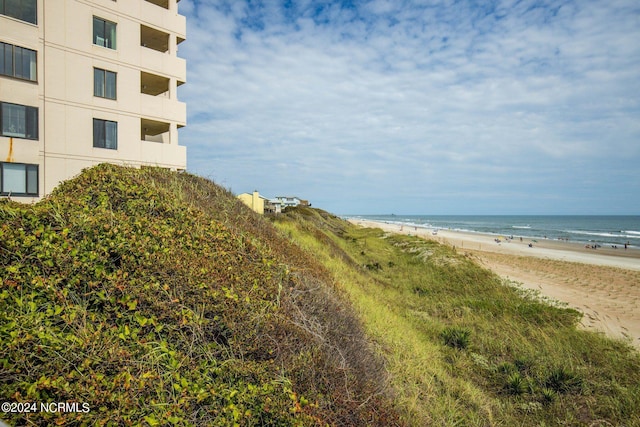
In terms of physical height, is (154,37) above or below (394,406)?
above

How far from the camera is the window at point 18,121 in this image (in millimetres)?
15211

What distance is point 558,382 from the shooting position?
6707 millimetres

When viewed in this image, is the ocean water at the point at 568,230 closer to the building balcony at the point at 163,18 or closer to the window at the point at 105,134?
the building balcony at the point at 163,18

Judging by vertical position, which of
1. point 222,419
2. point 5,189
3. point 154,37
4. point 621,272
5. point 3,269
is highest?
point 154,37

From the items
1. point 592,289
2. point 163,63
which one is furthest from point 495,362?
point 163,63

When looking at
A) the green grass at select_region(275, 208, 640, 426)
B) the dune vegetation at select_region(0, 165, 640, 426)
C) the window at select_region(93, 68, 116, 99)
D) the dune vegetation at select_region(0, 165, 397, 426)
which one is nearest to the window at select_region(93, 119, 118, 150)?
the window at select_region(93, 68, 116, 99)

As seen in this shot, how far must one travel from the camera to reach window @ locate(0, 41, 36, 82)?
50.0ft

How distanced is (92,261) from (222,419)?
2382mm

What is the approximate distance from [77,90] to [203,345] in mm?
18554

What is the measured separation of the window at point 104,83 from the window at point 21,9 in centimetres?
304

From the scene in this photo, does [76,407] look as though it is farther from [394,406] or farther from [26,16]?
[26,16]

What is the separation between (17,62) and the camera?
51.0ft

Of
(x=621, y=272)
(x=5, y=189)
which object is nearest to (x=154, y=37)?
(x=5, y=189)

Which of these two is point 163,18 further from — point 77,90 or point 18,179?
point 18,179
